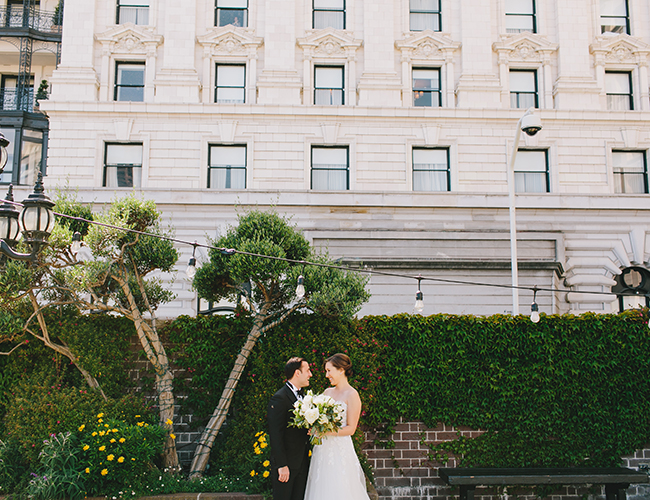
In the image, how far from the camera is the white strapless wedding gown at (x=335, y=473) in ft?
25.9

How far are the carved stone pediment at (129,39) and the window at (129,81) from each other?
581 mm

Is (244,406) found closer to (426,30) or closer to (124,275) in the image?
(124,275)

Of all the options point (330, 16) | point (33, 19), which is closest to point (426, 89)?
point (330, 16)

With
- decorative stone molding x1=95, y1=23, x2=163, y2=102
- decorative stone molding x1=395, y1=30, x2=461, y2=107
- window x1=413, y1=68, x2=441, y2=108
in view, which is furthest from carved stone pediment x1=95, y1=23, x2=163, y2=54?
window x1=413, y1=68, x2=441, y2=108

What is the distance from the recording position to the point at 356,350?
10750mm

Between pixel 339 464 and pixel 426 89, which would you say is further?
pixel 426 89

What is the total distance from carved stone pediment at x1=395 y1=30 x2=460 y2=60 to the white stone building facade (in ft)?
0.26

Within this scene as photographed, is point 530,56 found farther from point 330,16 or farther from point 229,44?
point 229,44

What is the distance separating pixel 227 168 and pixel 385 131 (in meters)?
6.47

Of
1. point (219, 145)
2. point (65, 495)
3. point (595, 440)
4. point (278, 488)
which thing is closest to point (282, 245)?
point (278, 488)

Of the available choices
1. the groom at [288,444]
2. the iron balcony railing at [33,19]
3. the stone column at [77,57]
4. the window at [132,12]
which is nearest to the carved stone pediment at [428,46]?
the window at [132,12]

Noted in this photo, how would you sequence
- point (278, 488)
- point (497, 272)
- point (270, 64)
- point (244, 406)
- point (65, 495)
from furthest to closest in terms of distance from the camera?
point (270, 64) < point (497, 272) < point (244, 406) < point (65, 495) < point (278, 488)

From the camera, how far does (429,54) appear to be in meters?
22.9

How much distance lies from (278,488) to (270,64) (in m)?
18.2
